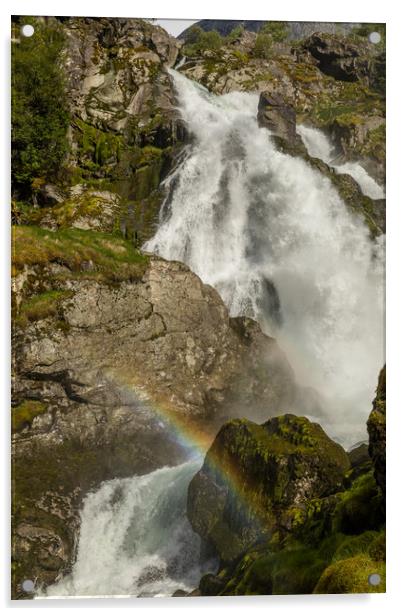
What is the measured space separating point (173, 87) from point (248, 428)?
4548 mm

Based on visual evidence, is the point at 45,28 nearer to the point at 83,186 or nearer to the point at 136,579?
the point at 83,186

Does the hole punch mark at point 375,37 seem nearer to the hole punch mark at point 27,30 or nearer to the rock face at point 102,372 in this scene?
the rock face at point 102,372

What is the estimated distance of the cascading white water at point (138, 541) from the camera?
582 centimetres

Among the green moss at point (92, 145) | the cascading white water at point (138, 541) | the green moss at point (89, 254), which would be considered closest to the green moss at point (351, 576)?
the cascading white water at point (138, 541)

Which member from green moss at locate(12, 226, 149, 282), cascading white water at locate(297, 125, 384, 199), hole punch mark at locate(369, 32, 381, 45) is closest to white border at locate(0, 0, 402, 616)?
hole punch mark at locate(369, 32, 381, 45)

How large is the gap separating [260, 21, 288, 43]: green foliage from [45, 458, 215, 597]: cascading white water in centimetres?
443

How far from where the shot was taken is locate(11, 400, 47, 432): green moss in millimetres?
6259

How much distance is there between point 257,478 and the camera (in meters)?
6.22

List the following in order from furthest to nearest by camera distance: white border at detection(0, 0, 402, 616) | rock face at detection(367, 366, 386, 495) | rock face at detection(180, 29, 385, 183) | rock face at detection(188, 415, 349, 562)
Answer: rock face at detection(180, 29, 385, 183) < rock face at detection(188, 415, 349, 562) < white border at detection(0, 0, 402, 616) < rock face at detection(367, 366, 386, 495)

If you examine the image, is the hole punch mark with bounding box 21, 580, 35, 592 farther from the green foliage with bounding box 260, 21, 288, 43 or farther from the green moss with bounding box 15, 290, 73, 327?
the green foliage with bounding box 260, 21, 288, 43

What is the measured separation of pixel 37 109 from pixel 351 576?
209 inches

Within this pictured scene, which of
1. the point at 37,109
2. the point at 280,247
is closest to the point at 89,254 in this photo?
the point at 37,109

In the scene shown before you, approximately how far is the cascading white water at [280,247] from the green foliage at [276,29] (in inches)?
54.0
